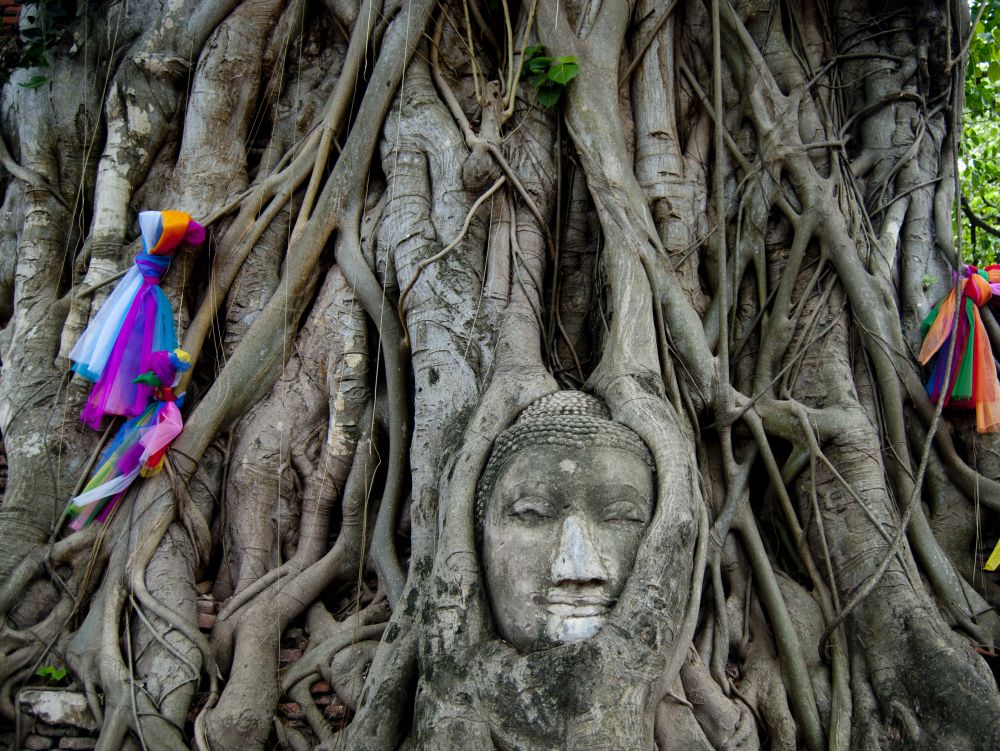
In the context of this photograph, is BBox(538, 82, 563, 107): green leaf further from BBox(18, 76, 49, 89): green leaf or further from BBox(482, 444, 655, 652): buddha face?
BBox(18, 76, 49, 89): green leaf

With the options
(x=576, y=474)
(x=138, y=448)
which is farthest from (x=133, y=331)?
(x=576, y=474)

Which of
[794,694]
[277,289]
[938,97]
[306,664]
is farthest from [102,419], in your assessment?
[938,97]

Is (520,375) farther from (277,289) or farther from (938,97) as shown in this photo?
(938,97)

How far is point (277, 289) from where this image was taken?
3.36 m

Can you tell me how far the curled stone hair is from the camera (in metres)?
2.34

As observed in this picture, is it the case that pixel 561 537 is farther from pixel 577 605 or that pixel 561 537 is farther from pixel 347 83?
pixel 347 83

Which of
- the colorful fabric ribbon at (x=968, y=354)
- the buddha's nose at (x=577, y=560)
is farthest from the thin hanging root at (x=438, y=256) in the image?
the colorful fabric ribbon at (x=968, y=354)

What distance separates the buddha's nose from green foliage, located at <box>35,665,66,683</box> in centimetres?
176

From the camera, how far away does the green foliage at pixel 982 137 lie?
4223 mm

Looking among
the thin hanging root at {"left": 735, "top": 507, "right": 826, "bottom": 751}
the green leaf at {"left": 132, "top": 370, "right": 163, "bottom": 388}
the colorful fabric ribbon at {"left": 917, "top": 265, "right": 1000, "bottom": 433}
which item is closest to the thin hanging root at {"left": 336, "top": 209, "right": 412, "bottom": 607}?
the green leaf at {"left": 132, "top": 370, "right": 163, "bottom": 388}

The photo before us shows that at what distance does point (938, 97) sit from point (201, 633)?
12.3ft

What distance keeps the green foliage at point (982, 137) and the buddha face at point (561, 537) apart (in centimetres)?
257

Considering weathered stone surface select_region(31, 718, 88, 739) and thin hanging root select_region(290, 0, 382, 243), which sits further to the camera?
thin hanging root select_region(290, 0, 382, 243)

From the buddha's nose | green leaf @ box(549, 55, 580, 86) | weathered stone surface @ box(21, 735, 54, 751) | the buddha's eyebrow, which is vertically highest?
green leaf @ box(549, 55, 580, 86)
